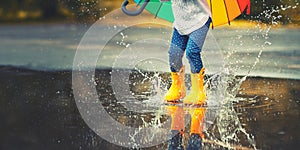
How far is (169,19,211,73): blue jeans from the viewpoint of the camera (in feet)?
17.8

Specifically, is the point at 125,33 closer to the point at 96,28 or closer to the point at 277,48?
the point at 96,28

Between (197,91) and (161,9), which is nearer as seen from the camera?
(197,91)

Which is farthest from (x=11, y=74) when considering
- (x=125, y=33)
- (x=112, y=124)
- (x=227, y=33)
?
(x=227, y=33)

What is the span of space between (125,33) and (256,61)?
2709 millimetres

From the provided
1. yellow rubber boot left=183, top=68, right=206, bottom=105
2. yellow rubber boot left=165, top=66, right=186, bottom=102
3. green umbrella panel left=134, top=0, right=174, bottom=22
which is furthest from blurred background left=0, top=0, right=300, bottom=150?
green umbrella panel left=134, top=0, right=174, bottom=22

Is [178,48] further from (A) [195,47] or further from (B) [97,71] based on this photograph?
(B) [97,71]

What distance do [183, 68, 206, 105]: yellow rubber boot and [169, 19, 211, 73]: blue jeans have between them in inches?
2.5

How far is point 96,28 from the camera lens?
1081cm

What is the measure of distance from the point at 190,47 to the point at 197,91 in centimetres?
39

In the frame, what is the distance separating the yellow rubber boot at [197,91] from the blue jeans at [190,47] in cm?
6

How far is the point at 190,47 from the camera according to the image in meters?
5.43

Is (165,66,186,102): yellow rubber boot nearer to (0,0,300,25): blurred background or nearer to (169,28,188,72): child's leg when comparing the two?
(169,28,188,72): child's leg

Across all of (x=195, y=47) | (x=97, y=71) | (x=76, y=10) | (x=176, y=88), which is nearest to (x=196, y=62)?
(x=195, y=47)

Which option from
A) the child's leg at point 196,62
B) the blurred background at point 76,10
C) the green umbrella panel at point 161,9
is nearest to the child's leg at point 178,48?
the child's leg at point 196,62
